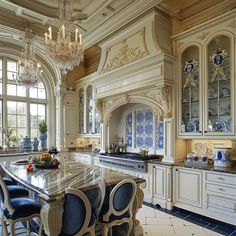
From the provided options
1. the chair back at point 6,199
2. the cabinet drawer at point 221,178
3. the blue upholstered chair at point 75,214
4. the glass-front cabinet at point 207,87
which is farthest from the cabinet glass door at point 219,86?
the chair back at point 6,199

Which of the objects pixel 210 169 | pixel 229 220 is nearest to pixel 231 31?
pixel 210 169

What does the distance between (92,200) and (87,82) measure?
14.4ft

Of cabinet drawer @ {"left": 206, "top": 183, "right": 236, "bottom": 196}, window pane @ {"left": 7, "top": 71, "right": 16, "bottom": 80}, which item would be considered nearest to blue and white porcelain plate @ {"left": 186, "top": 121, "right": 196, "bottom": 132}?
cabinet drawer @ {"left": 206, "top": 183, "right": 236, "bottom": 196}

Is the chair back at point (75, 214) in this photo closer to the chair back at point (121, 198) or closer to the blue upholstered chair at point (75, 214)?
the blue upholstered chair at point (75, 214)

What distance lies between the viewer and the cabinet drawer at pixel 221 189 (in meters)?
2.96

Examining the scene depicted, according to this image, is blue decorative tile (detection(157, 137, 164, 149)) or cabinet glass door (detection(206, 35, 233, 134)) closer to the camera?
cabinet glass door (detection(206, 35, 233, 134))

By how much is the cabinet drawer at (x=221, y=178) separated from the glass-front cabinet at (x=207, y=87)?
63 centimetres

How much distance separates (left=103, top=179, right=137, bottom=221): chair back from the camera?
2172 mm

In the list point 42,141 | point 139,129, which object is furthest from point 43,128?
point 139,129

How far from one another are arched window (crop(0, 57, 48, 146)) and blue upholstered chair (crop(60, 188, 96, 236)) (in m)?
4.66

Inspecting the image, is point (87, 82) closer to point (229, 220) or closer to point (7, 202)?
point (7, 202)

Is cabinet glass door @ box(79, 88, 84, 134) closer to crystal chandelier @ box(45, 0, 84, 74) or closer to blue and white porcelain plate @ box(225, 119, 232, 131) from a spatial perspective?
crystal chandelier @ box(45, 0, 84, 74)

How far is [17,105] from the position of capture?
243 inches

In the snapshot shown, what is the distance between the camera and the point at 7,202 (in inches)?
91.8
